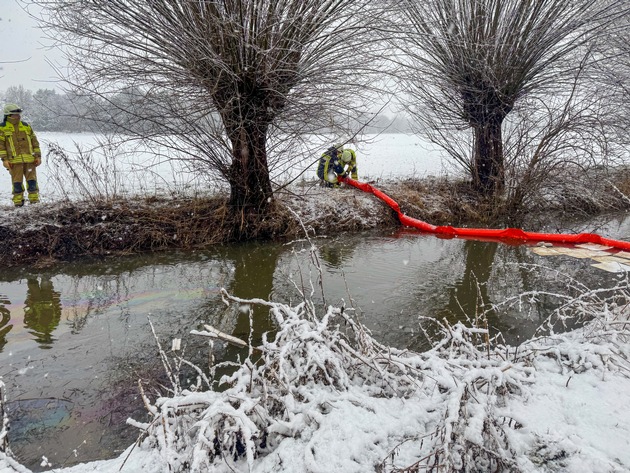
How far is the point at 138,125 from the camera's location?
6.89m

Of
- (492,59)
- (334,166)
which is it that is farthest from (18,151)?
(492,59)

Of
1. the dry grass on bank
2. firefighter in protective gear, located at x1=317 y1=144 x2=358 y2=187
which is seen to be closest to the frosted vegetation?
the dry grass on bank

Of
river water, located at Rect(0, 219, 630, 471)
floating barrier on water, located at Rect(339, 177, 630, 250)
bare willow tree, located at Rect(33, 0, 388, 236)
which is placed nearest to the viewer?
river water, located at Rect(0, 219, 630, 471)

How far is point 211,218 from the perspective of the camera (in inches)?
298

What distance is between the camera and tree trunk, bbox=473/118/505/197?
9836 mm

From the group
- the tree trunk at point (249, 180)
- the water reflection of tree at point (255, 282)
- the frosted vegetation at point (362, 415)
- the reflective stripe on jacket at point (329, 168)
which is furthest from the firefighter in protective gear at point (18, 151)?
the frosted vegetation at point (362, 415)

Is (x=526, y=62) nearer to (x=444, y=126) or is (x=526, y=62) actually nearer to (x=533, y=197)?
(x=444, y=126)

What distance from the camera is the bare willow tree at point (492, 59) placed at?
28.1 ft

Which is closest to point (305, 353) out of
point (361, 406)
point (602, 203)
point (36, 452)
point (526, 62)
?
point (361, 406)

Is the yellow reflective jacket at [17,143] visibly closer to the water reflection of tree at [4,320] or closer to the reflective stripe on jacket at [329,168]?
the water reflection of tree at [4,320]

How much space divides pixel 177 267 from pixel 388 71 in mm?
4741

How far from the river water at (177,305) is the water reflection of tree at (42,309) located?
0.06 feet

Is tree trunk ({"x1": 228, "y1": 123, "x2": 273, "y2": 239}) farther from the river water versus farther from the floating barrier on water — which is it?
the floating barrier on water

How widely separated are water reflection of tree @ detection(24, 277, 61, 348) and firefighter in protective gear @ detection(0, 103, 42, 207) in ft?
8.32
